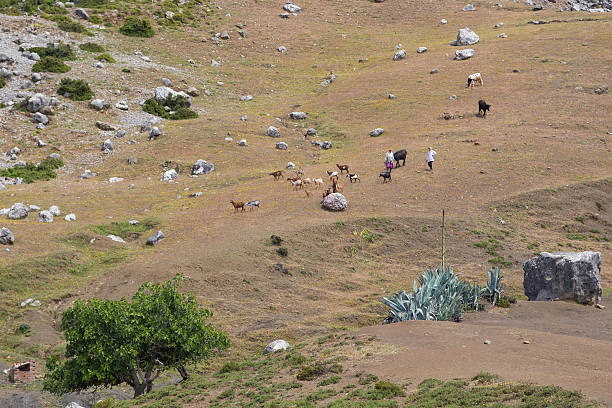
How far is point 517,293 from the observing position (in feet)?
102

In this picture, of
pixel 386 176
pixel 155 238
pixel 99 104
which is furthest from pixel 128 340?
pixel 99 104

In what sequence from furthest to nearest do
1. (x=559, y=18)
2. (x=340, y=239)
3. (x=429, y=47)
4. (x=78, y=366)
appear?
(x=559, y=18)
(x=429, y=47)
(x=340, y=239)
(x=78, y=366)

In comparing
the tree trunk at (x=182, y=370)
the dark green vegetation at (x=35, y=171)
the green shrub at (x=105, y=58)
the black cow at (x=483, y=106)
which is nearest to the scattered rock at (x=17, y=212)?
the dark green vegetation at (x=35, y=171)

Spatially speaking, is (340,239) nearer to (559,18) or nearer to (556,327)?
(556,327)

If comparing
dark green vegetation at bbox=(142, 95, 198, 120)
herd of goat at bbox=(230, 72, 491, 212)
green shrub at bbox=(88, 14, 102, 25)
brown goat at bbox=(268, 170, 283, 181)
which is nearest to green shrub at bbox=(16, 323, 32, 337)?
herd of goat at bbox=(230, 72, 491, 212)

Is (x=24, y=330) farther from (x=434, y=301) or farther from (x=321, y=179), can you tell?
(x=321, y=179)

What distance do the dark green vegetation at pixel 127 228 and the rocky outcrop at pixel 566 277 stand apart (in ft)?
68.7

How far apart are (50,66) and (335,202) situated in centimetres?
3908

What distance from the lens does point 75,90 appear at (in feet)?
202

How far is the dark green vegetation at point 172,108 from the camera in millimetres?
61875

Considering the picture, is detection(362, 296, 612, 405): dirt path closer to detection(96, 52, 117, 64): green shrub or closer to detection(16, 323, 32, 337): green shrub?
detection(16, 323, 32, 337): green shrub

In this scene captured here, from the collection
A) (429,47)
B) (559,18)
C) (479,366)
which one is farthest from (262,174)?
(559,18)

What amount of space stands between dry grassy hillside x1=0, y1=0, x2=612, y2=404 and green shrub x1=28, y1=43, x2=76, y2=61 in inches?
102

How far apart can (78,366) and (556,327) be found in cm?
1622
